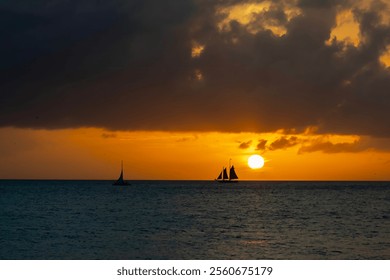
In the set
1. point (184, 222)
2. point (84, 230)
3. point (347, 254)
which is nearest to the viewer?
point (347, 254)

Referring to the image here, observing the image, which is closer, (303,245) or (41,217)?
(303,245)

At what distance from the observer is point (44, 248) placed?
58438 millimetres

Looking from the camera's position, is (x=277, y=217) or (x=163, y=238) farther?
(x=277, y=217)

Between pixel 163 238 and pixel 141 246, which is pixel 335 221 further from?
pixel 141 246

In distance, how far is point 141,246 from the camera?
195 feet
